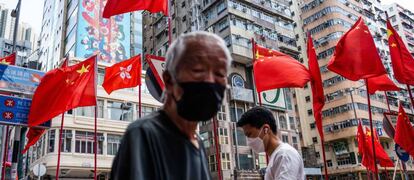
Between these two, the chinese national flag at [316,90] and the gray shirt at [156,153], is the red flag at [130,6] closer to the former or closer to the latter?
the chinese national flag at [316,90]

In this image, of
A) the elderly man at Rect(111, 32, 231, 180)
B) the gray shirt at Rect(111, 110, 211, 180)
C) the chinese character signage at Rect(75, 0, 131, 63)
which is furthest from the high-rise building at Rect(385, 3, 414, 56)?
the gray shirt at Rect(111, 110, 211, 180)

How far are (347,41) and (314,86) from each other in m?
1.26

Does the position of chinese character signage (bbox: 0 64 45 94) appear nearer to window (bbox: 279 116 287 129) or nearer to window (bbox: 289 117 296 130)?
window (bbox: 279 116 287 129)

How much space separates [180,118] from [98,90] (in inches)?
1024

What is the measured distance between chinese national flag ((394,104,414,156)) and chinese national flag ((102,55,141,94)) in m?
7.54

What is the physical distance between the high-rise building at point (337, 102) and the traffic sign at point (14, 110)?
38.4 m

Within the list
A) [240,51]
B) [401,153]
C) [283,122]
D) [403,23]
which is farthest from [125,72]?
[403,23]

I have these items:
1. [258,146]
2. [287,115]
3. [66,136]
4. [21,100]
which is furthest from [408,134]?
[287,115]

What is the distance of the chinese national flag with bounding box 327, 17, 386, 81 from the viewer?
8.21 meters

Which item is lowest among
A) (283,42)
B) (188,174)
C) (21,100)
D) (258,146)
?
(188,174)

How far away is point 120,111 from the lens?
27.5 m

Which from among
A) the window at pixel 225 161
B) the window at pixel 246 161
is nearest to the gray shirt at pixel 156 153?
the window at pixel 225 161

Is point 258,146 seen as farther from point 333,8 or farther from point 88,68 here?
point 333,8

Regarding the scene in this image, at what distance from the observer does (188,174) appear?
166 cm
